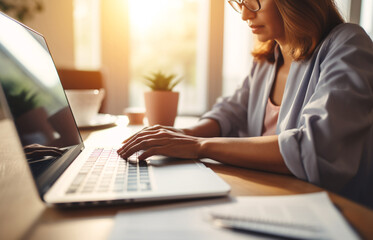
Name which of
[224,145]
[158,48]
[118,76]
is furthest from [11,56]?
[158,48]

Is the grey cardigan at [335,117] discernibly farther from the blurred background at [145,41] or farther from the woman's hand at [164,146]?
the blurred background at [145,41]

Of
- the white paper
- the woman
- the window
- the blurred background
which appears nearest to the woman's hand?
the woman

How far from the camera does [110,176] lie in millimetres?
470

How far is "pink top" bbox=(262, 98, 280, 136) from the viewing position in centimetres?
101

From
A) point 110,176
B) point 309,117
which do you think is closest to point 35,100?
point 110,176

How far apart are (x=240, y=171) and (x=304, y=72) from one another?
422mm

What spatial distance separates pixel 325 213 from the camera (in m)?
0.35

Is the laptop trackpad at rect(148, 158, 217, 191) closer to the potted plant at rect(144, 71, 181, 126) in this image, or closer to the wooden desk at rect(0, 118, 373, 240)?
the wooden desk at rect(0, 118, 373, 240)

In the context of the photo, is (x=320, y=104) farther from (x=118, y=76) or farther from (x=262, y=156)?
(x=118, y=76)

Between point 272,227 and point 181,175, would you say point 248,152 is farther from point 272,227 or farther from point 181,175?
point 272,227

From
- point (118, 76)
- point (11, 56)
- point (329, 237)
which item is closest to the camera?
point (329, 237)

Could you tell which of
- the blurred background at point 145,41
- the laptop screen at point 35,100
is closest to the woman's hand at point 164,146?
the laptop screen at point 35,100

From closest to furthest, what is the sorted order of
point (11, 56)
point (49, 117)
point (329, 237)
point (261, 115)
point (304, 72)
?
1. point (329, 237)
2. point (11, 56)
3. point (49, 117)
4. point (304, 72)
5. point (261, 115)

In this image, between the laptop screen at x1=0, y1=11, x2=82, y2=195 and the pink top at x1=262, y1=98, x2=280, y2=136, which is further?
the pink top at x1=262, y1=98, x2=280, y2=136
